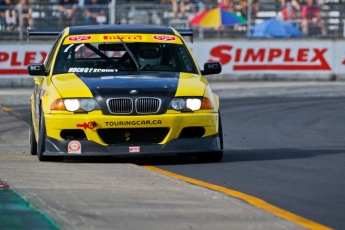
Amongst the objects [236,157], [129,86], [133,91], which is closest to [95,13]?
[236,157]

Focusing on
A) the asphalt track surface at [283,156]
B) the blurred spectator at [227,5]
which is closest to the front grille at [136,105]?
the asphalt track surface at [283,156]

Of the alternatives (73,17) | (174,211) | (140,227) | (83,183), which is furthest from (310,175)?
(73,17)

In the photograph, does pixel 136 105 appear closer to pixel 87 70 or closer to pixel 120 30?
pixel 87 70

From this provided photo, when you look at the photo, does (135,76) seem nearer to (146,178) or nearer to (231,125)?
(146,178)

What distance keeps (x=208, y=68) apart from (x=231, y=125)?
204 inches

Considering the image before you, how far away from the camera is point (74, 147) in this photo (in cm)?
1023

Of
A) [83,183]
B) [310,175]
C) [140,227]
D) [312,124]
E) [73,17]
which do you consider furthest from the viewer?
[73,17]

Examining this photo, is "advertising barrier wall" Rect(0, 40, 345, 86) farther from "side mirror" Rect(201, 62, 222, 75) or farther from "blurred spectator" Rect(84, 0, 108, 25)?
"side mirror" Rect(201, 62, 222, 75)

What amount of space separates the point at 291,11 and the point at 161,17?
12.7 feet

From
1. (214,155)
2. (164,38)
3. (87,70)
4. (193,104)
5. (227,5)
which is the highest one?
(164,38)

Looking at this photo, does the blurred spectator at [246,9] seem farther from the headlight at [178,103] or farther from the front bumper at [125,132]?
the headlight at [178,103]

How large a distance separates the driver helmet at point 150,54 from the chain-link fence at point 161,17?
57.4 ft

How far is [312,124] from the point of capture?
54.4 ft

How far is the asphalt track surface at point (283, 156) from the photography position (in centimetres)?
757
